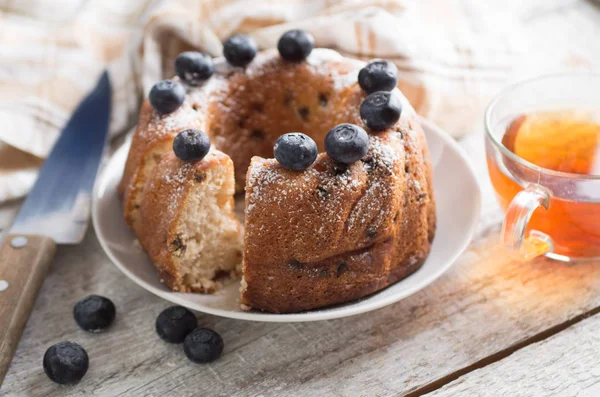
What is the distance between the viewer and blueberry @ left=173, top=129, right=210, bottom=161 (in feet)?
5.70

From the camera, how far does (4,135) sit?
2.35 metres

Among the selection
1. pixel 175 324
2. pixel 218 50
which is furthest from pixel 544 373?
pixel 218 50

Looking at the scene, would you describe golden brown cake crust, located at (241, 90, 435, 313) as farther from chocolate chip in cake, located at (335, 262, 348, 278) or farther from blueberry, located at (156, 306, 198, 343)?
blueberry, located at (156, 306, 198, 343)

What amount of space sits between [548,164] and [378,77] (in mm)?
537

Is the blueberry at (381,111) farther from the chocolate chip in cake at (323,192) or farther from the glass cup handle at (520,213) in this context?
the glass cup handle at (520,213)

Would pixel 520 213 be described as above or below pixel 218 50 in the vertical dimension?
above

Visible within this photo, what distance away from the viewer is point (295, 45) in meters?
2.09

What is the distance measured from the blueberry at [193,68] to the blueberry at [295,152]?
1.60 feet

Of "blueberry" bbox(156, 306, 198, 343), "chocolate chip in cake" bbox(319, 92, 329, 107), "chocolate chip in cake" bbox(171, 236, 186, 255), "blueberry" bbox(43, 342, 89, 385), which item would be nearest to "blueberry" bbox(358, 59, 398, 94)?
"chocolate chip in cake" bbox(319, 92, 329, 107)

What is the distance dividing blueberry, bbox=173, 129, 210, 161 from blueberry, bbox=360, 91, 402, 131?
0.41 m

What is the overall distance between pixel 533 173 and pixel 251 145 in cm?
85

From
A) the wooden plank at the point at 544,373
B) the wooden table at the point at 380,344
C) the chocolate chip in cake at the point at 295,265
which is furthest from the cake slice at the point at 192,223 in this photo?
the wooden plank at the point at 544,373

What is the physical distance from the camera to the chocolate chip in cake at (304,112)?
7.02 feet

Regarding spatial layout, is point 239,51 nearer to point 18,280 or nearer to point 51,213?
point 51,213
